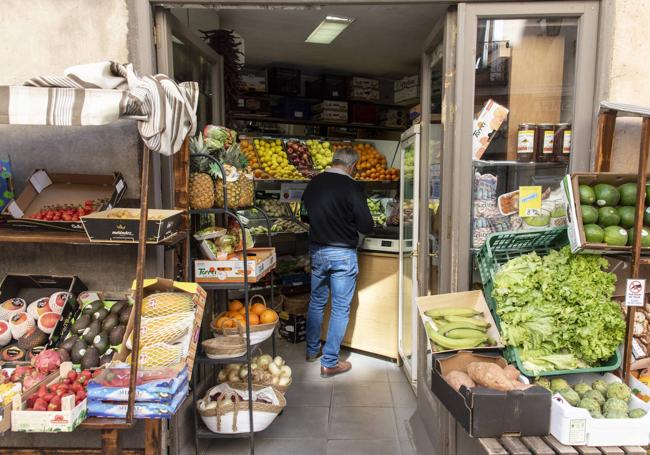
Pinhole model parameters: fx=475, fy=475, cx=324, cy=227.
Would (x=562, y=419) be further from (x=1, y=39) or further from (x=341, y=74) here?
(x=341, y=74)

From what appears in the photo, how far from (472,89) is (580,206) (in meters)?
0.89

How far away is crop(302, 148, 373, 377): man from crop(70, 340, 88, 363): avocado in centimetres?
222

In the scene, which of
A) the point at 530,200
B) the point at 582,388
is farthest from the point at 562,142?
the point at 582,388

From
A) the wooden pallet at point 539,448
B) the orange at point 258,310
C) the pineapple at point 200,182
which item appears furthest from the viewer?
the orange at point 258,310

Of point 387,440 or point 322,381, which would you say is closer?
point 387,440

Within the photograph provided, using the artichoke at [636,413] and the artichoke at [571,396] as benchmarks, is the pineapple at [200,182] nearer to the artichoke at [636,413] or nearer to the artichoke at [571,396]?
the artichoke at [571,396]

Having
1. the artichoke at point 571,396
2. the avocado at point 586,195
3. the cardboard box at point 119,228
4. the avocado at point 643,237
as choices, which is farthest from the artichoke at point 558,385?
the cardboard box at point 119,228

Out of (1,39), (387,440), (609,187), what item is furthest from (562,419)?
(1,39)

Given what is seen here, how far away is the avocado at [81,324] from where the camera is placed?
2572 millimetres

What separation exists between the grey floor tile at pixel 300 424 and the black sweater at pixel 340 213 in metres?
1.40

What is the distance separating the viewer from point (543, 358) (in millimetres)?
2348

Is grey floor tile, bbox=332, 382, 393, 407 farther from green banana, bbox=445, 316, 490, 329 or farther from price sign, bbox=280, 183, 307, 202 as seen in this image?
price sign, bbox=280, 183, 307, 202

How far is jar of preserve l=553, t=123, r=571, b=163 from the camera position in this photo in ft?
9.16

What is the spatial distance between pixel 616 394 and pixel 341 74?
22.9 ft
